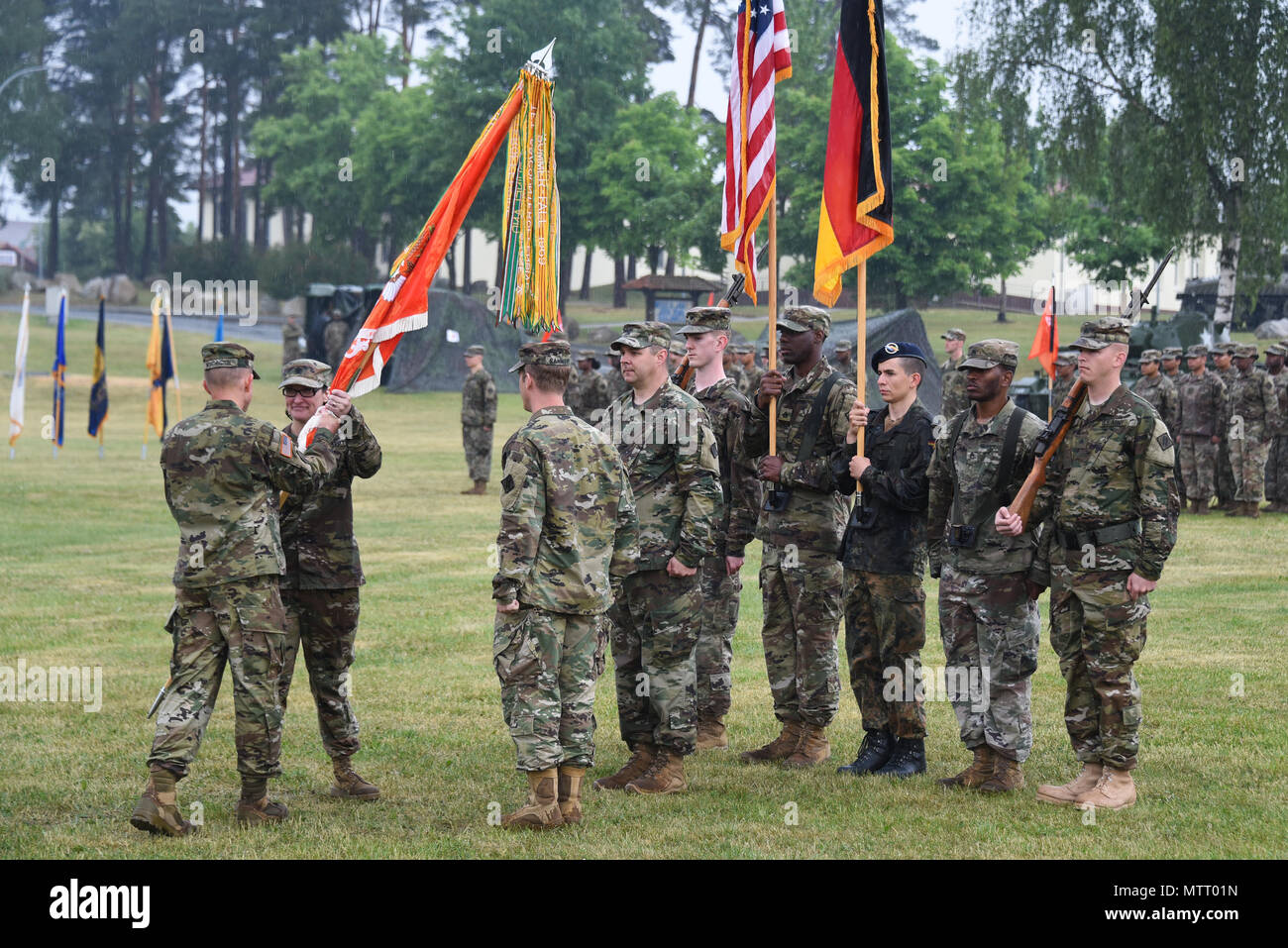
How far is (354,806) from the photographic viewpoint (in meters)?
7.66

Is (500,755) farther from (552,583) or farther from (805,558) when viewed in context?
(805,558)

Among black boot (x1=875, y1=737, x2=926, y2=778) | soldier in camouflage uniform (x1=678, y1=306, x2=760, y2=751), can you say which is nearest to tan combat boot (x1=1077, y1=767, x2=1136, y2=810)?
black boot (x1=875, y1=737, x2=926, y2=778)

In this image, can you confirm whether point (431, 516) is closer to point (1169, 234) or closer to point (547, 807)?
point (547, 807)

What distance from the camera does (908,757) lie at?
8266mm

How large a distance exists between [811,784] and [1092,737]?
1517mm

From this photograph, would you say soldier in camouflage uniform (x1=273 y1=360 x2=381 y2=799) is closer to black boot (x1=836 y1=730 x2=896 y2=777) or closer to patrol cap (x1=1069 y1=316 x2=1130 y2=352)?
black boot (x1=836 y1=730 x2=896 y2=777)

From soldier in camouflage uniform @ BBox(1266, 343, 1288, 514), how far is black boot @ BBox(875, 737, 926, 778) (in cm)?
1401

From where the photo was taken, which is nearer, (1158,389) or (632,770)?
(632,770)

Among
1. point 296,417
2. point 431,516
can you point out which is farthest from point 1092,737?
point 431,516

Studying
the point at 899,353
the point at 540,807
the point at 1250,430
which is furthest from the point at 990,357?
the point at 1250,430

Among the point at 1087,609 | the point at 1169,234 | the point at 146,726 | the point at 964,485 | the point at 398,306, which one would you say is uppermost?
the point at 1169,234

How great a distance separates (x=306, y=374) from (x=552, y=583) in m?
1.82

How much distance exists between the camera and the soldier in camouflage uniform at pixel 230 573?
7078 millimetres

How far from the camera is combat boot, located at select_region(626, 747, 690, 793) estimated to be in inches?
311
